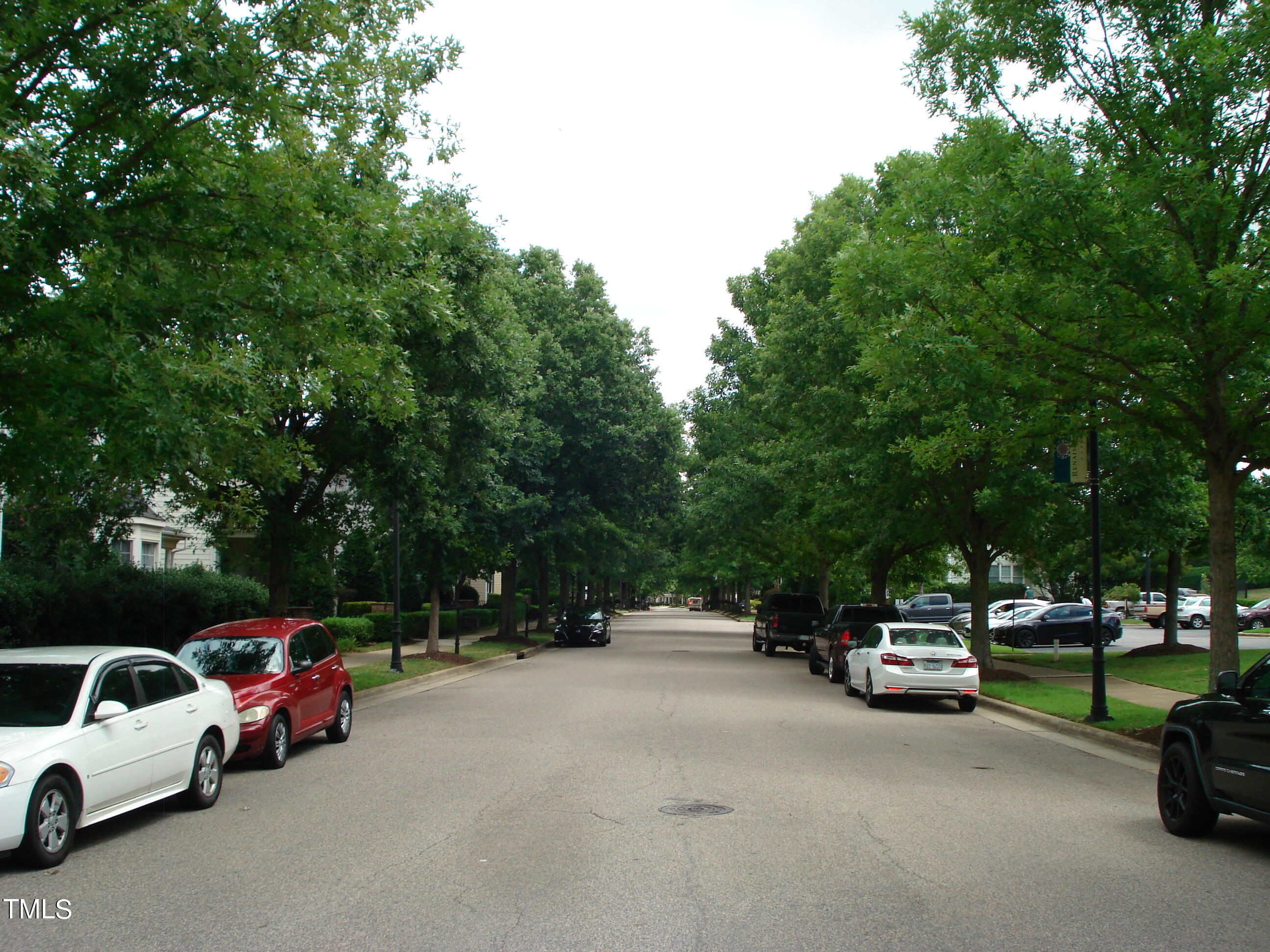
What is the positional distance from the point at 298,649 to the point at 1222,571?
10.8 meters

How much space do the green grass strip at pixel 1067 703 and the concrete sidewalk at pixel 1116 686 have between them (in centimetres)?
35

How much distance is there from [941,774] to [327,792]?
20.2 ft

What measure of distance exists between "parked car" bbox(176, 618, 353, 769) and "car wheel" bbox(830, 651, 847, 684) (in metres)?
12.2

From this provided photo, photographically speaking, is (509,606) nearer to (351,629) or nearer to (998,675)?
(351,629)

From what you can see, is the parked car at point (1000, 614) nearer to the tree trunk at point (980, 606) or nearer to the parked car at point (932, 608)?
the parked car at point (932, 608)

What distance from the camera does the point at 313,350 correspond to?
441 inches

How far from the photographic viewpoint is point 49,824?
7.00 meters

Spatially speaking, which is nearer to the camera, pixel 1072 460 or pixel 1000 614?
pixel 1072 460

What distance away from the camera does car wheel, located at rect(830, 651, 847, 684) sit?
22.7 metres

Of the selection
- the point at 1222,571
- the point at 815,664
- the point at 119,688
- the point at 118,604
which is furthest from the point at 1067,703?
the point at 118,604

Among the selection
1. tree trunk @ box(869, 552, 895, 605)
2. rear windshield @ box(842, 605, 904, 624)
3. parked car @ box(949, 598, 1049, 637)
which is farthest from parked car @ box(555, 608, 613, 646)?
rear windshield @ box(842, 605, 904, 624)

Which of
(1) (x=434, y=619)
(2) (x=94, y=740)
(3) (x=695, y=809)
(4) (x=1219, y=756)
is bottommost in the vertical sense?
(3) (x=695, y=809)

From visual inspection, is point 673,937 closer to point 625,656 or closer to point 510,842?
point 510,842

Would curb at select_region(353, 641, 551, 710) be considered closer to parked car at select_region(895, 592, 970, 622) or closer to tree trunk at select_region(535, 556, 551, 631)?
tree trunk at select_region(535, 556, 551, 631)
